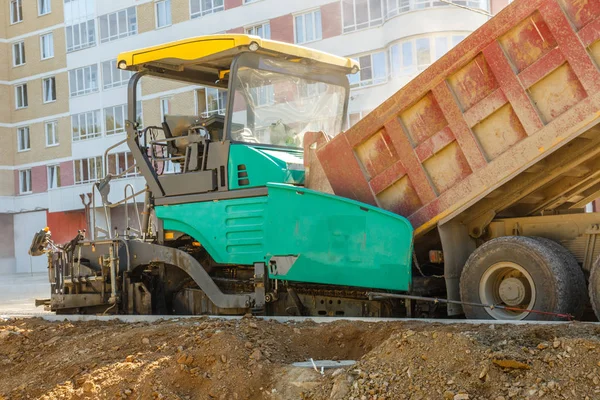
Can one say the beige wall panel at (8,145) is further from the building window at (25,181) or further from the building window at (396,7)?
the building window at (396,7)

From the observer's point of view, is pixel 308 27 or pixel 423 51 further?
pixel 308 27

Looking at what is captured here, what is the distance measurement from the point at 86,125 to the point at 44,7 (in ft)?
27.7

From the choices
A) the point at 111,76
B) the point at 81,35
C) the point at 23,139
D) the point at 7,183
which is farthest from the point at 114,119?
the point at 7,183

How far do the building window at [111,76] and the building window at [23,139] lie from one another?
8111mm

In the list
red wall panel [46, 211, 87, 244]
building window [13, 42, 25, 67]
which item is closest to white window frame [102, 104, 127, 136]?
red wall panel [46, 211, 87, 244]

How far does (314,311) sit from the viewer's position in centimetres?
816

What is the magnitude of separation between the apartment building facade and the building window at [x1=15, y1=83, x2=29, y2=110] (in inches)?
2.3

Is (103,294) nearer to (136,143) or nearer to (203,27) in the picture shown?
(136,143)

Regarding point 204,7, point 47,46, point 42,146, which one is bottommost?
point 42,146

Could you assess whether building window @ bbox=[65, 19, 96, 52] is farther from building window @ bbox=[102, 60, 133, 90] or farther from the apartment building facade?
building window @ bbox=[102, 60, 133, 90]

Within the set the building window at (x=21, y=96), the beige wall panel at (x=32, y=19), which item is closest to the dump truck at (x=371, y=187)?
the beige wall panel at (x=32, y=19)

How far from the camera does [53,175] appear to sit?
45.0m

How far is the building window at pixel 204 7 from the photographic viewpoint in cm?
3606

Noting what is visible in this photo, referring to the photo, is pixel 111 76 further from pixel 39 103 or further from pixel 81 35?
pixel 39 103
